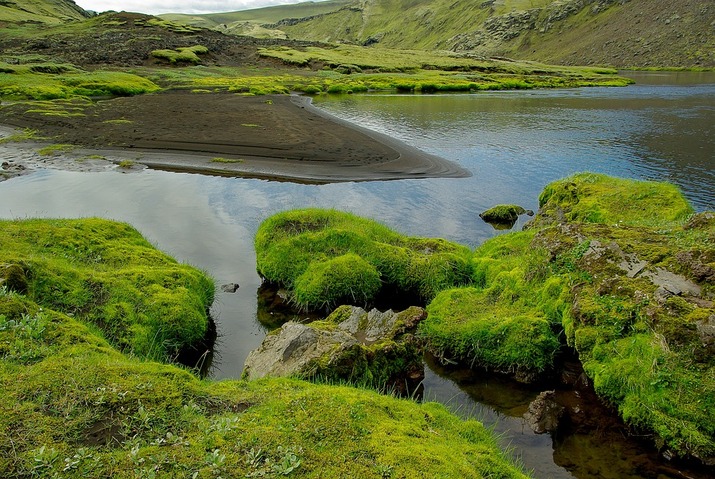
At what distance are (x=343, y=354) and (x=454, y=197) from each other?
21155mm

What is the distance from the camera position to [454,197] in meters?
30.6

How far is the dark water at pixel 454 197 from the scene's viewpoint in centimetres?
1120

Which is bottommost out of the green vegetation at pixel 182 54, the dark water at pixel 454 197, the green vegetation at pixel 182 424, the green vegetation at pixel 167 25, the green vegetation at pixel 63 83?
the dark water at pixel 454 197

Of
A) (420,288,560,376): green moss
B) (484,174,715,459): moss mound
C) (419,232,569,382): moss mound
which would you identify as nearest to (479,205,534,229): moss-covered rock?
(484,174,715,459): moss mound

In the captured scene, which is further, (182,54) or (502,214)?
(182,54)

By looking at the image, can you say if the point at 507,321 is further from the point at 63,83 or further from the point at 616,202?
the point at 63,83

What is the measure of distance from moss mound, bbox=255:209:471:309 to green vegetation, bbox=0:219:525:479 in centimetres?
738

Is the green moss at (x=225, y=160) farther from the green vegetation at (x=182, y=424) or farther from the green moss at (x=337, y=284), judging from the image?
the green vegetation at (x=182, y=424)

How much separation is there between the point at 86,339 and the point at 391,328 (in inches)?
298

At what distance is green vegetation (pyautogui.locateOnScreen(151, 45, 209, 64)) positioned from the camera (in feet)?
Result: 353

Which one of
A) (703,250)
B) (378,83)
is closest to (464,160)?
(703,250)

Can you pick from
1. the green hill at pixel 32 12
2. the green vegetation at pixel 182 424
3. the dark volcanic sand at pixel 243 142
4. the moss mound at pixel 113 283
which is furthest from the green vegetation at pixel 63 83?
the green hill at pixel 32 12

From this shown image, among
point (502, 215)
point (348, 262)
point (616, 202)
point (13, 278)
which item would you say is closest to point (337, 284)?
point (348, 262)

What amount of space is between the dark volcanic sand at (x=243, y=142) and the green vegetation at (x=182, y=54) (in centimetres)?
5926
